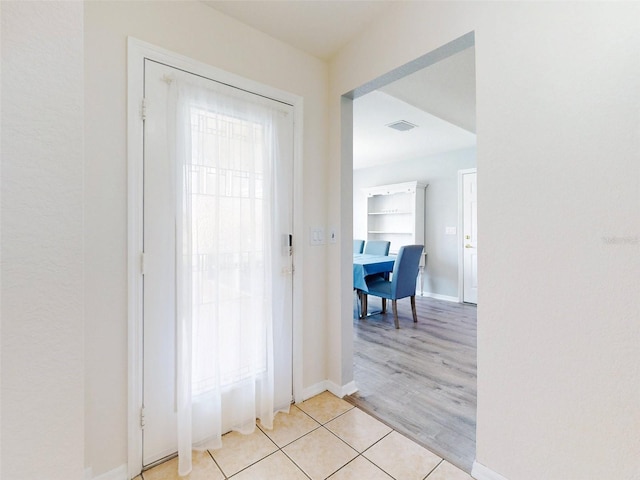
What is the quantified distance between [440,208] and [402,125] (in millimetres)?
1994

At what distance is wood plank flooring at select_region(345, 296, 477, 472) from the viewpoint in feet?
5.58

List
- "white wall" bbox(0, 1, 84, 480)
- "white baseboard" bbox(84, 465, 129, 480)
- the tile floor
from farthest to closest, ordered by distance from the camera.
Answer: the tile floor → "white baseboard" bbox(84, 465, 129, 480) → "white wall" bbox(0, 1, 84, 480)

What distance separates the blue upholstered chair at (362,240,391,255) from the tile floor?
3.33 meters

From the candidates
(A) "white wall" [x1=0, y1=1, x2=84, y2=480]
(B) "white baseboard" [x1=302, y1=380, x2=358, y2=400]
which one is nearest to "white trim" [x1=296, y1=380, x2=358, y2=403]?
(B) "white baseboard" [x1=302, y1=380, x2=358, y2=400]

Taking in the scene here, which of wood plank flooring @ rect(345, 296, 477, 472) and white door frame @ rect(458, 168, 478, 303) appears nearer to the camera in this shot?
wood plank flooring @ rect(345, 296, 477, 472)

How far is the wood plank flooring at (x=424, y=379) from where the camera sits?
1.70 metres

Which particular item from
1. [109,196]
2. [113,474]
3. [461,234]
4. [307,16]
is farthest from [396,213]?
[113,474]

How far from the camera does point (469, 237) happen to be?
185 inches

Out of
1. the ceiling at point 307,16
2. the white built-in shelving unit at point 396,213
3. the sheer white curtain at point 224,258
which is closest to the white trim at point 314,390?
the sheer white curtain at point 224,258

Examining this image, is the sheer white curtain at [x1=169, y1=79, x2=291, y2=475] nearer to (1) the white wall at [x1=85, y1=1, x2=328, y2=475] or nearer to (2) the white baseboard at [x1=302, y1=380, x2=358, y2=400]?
(1) the white wall at [x1=85, y1=1, x2=328, y2=475]

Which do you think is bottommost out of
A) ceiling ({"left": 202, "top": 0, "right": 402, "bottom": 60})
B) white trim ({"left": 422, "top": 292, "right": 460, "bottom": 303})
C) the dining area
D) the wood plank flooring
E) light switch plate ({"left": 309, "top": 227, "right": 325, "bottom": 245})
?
the wood plank flooring

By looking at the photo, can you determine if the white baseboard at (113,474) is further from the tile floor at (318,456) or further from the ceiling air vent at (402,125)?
the ceiling air vent at (402,125)

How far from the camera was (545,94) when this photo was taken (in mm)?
1173

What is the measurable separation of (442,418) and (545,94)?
6.18 ft
